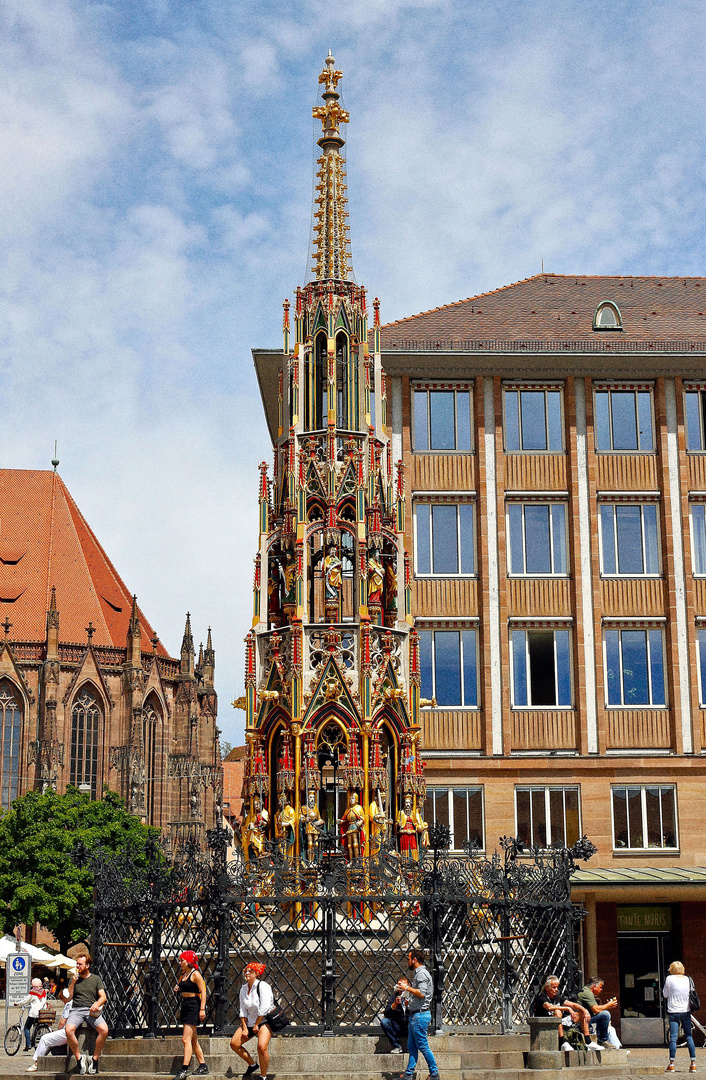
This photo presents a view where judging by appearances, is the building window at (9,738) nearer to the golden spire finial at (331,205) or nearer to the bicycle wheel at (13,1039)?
the bicycle wheel at (13,1039)

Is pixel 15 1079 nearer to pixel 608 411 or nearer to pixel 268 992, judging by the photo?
pixel 268 992

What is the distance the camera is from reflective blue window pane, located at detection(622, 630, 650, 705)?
3591 centimetres

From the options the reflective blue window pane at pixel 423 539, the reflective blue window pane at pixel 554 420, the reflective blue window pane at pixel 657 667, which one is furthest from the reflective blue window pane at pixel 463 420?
the reflective blue window pane at pixel 657 667

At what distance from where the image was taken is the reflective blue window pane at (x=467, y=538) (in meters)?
36.4

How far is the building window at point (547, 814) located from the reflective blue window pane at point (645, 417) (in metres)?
9.16

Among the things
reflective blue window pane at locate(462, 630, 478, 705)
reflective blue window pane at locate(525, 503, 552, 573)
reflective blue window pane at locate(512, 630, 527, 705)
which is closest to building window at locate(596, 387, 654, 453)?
reflective blue window pane at locate(525, 503, 552, 573)

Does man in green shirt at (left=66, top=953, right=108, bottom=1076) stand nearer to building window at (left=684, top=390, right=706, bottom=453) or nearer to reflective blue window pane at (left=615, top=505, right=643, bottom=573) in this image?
reflective blue window pane at (left=615, top=505, right=643, bottom=573)

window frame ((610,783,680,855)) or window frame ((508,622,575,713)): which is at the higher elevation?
window frame ((508,622,575,713))

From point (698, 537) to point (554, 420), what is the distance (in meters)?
4.72

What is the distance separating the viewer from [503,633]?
3575cm

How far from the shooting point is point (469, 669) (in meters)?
35.7

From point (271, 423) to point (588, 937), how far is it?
17.7m

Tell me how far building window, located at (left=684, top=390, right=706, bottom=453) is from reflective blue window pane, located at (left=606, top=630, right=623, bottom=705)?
18.0 ft

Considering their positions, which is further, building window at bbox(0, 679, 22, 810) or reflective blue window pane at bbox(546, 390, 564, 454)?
building window at bbox(0, 679, 22, 810)
